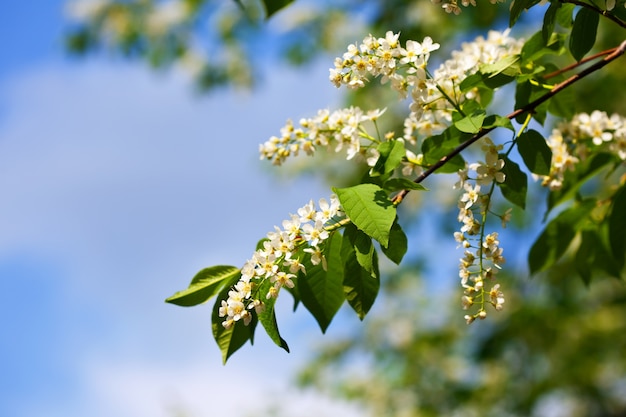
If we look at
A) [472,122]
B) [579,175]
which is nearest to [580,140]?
[579,175]

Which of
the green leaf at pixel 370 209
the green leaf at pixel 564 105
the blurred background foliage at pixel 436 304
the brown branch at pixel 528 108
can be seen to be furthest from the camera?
the blurred background foliage at pixel 436 304

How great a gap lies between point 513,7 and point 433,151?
0.32 m

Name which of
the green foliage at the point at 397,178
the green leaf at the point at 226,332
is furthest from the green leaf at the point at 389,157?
the green leaf at the point at 226,332

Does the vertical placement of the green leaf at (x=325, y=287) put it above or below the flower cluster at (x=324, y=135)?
below

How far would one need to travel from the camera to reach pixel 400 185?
105cm

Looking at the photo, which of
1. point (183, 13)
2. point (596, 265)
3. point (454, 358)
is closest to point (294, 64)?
point (183, 13)

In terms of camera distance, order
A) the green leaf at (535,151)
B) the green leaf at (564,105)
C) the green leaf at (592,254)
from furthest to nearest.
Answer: the green leaf at (592,254) → the green leaf at (564,105) → the green leaf at (535,151)

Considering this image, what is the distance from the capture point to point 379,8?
5.21m

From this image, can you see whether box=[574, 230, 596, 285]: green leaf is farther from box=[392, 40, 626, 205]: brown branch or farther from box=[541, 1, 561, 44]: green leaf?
box=[541, 1, 561, 44]: green leaf

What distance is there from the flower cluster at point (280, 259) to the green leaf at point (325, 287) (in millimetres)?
60

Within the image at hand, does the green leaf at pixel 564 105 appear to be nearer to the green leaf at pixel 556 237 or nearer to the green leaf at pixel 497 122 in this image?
the green leaf at pixel 556 237

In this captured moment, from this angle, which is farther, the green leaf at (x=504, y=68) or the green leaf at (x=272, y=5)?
the green leaf at (x=504, y=68)

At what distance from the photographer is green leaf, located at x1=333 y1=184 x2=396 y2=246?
98cm

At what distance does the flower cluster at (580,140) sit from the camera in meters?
1.47
